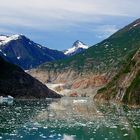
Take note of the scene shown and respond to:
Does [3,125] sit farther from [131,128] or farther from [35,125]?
[131,128]

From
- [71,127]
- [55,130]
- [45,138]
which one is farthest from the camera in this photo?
[71,127]

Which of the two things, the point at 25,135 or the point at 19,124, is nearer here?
the point at 25,135

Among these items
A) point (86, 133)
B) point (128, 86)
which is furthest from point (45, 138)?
point (128, 86)

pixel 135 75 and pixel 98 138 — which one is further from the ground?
pixel 135 75

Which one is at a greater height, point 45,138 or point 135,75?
point 135,75

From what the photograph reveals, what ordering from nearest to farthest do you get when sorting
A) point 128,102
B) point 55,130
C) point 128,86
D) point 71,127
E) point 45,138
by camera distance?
point 45,138, point 55,130, point 71,127, point 128,102, point 128,86

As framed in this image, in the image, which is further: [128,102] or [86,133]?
[128,102]

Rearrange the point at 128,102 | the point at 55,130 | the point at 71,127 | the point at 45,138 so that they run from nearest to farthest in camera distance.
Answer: the point at 45,138
the point at 55,130
the point at 71,127
the point at 128,102

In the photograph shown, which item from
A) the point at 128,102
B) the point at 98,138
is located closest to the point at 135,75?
the point at 128,102

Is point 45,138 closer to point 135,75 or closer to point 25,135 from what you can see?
point 25,135
